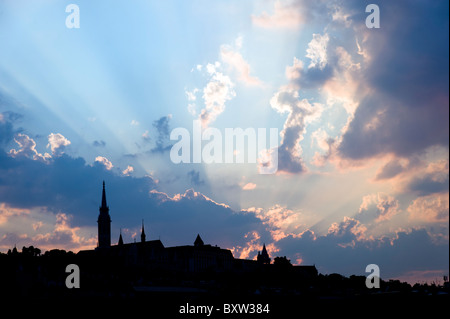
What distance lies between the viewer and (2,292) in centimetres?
13225
